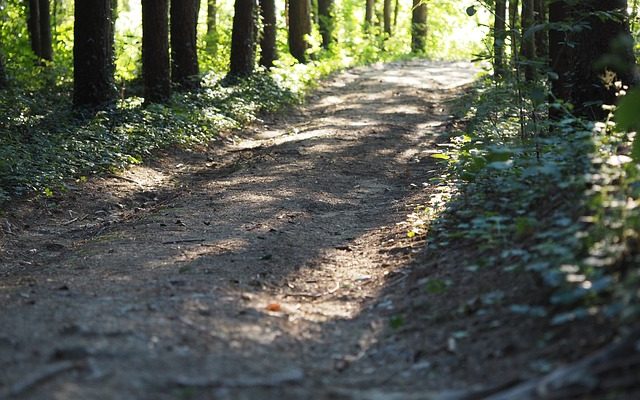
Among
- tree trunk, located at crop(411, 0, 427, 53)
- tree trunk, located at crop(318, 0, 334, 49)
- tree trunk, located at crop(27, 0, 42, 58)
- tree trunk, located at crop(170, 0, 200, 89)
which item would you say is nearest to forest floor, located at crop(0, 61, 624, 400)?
tree trunk, located at crop(170, 0, 200, 89)

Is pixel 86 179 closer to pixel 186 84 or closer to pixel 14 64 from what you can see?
pixel 186 84

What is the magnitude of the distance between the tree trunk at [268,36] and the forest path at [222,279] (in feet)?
30.5

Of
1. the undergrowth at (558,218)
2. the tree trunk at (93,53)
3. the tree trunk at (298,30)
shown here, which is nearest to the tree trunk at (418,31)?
the tree trunk at (298,30)

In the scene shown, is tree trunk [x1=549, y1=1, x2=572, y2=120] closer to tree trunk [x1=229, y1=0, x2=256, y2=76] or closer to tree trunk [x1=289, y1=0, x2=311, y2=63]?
tree trunk [x1=229, y1=0, x2=256, y2=76]

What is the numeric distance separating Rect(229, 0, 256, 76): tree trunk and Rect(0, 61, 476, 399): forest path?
21.9ft

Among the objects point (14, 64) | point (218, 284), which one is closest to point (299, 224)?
point (218, 284)

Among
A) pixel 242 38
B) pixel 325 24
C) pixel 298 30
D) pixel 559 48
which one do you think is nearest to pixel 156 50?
pixel 242 38

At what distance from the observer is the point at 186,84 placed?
17094mm

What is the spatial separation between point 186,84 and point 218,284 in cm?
1174

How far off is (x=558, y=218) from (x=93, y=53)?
10.8 meters

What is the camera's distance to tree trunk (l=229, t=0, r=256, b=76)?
19453 millimetres

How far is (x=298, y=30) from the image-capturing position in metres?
25.1

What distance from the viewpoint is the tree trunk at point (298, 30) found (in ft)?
81.8

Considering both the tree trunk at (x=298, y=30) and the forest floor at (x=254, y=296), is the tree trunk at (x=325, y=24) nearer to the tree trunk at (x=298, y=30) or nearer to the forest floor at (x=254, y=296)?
the tree trunk at (x=298, y=30)
